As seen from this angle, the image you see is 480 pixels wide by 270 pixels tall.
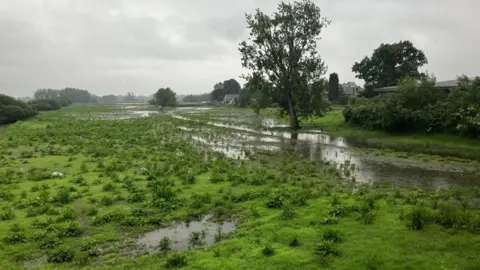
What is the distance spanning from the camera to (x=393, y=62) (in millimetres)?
81562

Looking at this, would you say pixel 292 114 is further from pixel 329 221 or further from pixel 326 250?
pixel 326 250

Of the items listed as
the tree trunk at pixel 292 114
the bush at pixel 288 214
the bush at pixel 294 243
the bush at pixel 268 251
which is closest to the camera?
the bush at pixel 268 251

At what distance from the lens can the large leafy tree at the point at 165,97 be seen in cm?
15775

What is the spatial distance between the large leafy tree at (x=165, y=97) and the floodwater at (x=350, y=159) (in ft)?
402

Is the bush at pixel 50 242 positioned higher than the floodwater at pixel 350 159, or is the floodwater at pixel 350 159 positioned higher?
the bush at pixel 50 242

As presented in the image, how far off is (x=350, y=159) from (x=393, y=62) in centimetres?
6589

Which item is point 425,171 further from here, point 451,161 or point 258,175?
point 258,175

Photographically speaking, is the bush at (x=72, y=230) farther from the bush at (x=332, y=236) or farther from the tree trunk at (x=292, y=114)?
the tree trunk at (x=292, y=114)

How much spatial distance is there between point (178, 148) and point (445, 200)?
21341 millimetres

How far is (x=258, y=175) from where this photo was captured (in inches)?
723

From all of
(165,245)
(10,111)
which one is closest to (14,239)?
(165,245)

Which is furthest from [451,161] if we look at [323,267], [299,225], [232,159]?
[323,267]

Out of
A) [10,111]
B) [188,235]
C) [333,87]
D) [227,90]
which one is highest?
[227,90]

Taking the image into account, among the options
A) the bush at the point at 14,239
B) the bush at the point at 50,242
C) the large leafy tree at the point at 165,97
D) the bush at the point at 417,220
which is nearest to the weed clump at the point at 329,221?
the bush at the point at 417,220
